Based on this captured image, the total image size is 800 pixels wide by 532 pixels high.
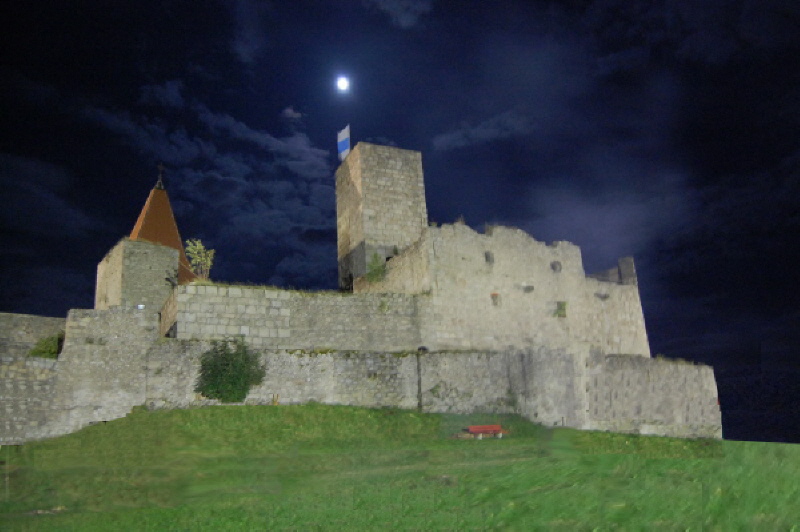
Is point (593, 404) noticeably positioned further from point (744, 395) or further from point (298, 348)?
point (744, 395)

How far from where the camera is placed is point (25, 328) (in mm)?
24328

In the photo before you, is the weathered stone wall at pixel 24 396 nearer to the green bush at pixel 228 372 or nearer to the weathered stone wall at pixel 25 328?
the weathered stone wall at pixel 25 328

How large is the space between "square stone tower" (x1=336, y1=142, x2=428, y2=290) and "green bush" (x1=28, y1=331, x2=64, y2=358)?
11.9 metres

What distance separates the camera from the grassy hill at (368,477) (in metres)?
12.8

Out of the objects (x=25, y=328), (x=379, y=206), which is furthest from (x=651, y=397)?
(x=25, y=328)

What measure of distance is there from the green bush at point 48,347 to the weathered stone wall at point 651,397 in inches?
702

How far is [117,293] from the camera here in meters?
26.1

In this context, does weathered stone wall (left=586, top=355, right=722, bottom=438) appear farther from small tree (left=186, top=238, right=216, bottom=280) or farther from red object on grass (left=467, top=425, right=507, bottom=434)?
small tree (left=186, top=238, right=216, bottom=280)

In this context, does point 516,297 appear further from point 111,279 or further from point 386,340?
point 111,279

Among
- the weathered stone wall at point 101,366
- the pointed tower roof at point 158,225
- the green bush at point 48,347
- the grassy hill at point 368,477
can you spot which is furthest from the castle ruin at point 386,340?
the pointed tower roof at point 158,225

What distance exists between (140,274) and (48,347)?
4.48 meters

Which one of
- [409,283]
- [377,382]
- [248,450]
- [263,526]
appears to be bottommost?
[263,526]

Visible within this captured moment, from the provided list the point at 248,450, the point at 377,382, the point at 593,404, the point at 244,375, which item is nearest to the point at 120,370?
the point at 244,375

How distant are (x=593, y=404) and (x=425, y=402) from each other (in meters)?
5.52
